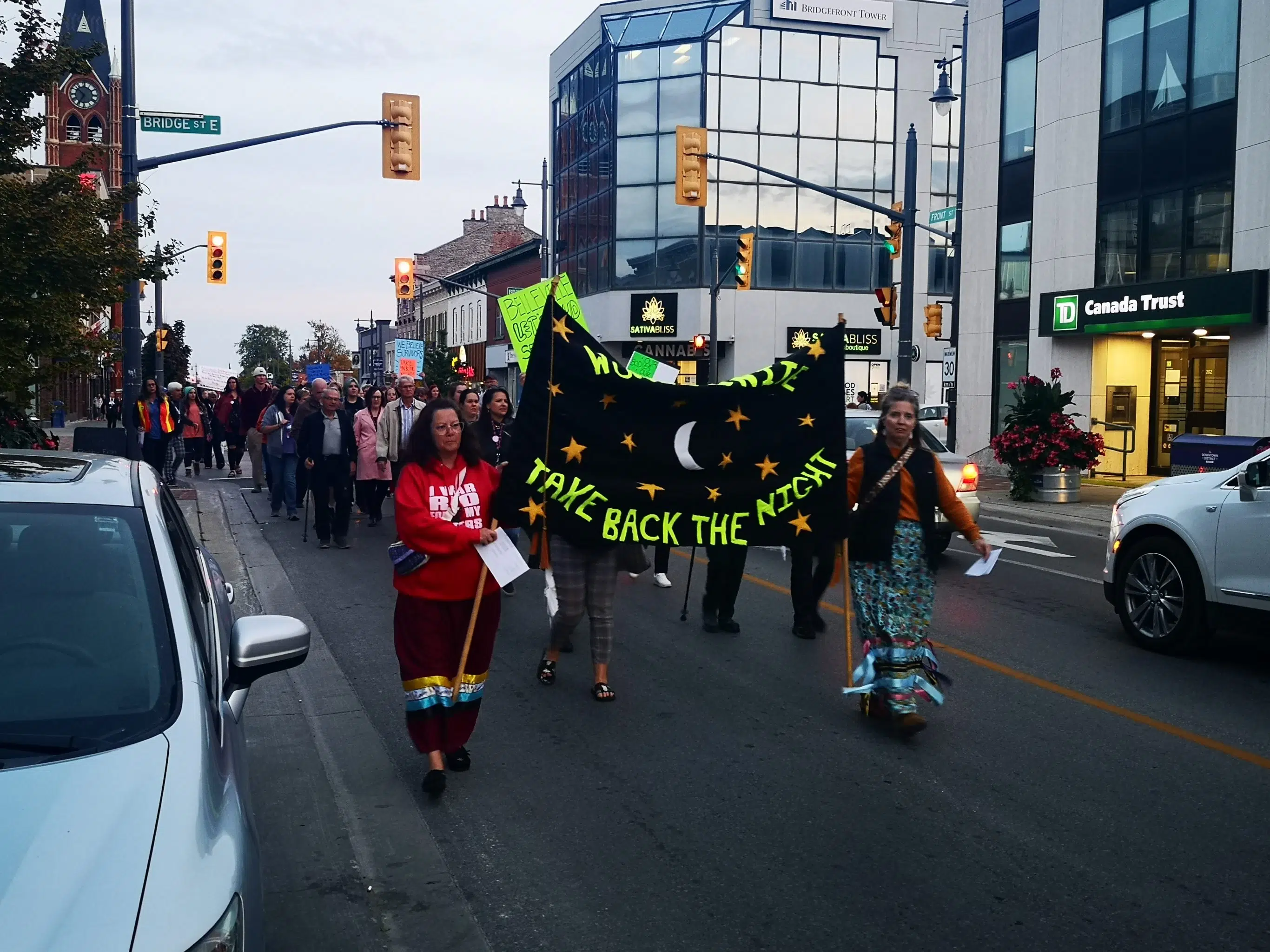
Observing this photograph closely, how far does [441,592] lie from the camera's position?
5488 millimetres

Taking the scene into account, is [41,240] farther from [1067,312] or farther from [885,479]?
[1067,312]

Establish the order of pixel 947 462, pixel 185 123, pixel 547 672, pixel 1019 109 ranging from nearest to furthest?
pixel 547 672, pixel 947 462, pixel 185 123, pixel 1019 109

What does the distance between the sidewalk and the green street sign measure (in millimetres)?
12053

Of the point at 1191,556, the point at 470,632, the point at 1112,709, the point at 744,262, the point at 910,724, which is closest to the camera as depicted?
the point at 470,632

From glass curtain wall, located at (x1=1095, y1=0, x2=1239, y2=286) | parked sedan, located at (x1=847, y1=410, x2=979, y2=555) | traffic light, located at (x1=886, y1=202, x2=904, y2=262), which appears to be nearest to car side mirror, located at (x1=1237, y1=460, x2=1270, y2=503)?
parked sedan, located at (x1=847, y1=410, x2=979, y2=555)

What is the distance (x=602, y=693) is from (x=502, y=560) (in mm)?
1802

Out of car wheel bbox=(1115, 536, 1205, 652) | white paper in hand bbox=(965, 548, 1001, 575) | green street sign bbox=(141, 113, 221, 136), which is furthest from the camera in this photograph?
green street sign bbox=(141, 113, 221, 136)

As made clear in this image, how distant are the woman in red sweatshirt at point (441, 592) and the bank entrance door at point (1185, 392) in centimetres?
2191

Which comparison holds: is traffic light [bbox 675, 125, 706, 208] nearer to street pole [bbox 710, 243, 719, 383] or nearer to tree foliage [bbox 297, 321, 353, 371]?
street pole [bbox 710, 243, 719, 383]

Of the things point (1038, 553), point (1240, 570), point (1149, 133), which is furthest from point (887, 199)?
point (1240, 570)

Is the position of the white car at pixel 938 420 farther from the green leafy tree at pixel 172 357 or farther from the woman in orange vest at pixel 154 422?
the green leafy tree at pixel 172 357

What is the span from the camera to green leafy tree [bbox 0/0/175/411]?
992 centimetres

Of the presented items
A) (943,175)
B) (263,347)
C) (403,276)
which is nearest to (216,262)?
(403,276)

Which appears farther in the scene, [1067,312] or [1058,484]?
[1067,312]
